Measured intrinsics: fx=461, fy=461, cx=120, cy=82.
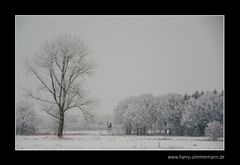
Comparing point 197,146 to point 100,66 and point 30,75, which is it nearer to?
point 100,66

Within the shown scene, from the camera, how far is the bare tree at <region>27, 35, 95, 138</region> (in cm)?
873

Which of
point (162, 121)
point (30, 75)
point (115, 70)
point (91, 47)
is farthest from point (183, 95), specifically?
point (30, 75)

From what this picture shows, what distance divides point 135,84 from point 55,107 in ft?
5.18

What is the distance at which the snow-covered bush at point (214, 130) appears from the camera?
343 inches

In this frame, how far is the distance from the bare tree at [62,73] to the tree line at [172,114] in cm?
78

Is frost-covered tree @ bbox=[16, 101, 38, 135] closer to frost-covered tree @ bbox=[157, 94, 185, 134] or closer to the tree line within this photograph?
the tree line

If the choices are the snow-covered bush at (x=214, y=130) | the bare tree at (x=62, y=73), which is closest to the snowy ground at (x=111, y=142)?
the snow-covered bush at (x=214, y=130)

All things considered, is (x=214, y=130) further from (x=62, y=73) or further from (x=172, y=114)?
(x=62, y=73)

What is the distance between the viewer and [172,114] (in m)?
Answer: 8.87

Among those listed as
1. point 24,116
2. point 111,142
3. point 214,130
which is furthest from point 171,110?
point 24,116

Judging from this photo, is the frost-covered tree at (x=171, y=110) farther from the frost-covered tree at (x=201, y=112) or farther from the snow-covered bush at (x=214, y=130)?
the snow-covered bush at (x=214, y=130)

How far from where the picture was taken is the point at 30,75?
8.70 metres

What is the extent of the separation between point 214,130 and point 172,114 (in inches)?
33.2
